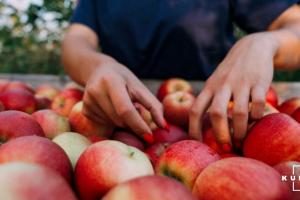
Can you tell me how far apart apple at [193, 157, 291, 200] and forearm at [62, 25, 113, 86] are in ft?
1.82

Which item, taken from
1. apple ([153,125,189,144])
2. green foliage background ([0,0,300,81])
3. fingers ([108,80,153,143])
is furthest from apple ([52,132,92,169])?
green foliage background ([0,0,300,81])

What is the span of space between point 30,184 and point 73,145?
12.7 inches

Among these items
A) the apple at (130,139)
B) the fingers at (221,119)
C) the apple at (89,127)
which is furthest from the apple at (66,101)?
the fingers at (221,119)

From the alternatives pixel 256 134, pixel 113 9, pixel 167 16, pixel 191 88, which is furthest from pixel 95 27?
pixel 256 134

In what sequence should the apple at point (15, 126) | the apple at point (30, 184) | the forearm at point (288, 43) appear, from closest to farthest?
the apple at point (30, 184)
the apple at point (15, 126)
the forearm at point (288, 43)

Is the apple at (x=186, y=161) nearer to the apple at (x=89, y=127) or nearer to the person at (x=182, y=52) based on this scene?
the person at (x=182, y=52)

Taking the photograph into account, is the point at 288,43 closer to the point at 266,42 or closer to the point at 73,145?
the point at 266,42

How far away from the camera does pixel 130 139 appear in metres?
0.98

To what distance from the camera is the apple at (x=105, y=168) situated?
0.65 meters

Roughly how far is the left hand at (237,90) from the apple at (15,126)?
34cm

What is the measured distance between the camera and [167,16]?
5.36 ft

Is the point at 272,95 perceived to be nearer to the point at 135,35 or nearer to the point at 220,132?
the point at 220,132

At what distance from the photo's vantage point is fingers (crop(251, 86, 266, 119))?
90 cm

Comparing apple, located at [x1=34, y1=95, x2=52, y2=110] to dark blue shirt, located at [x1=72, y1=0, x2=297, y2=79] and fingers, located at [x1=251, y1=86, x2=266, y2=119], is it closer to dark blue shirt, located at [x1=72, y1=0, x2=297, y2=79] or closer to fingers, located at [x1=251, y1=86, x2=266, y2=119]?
dark blue shirt, located at [x1=72, y1=0, x2=297, y2=79]
